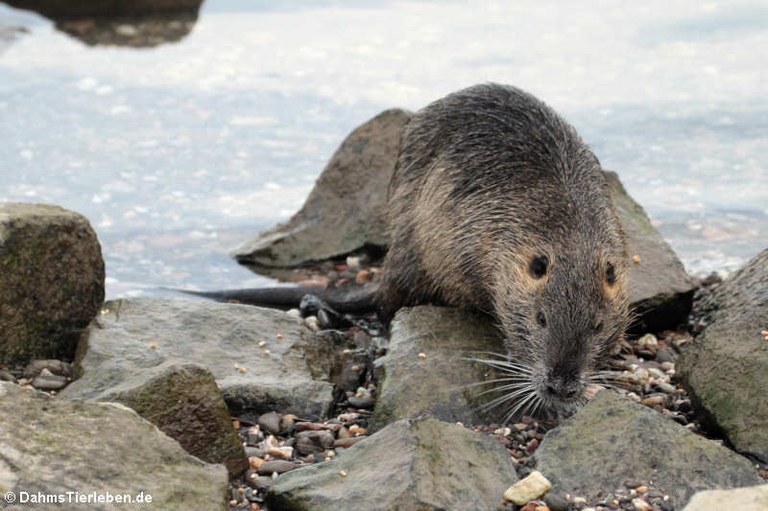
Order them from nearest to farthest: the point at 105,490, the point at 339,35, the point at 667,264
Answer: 1. the point at 105,490
2. the point at 667,264
3. the point at 339,35

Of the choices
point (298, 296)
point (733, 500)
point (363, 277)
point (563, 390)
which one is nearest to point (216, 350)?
point (298, 296)

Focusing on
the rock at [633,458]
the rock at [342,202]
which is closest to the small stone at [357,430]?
the rock at [633,458]

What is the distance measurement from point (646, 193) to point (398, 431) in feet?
15.6

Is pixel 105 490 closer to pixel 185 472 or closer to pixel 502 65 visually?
pixel 185 472

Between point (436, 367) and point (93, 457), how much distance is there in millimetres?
1740

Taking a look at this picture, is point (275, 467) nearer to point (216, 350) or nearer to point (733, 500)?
point (216, 350)

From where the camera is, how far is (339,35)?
11.8 meters

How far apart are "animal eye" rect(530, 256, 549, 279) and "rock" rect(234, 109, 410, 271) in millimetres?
2371

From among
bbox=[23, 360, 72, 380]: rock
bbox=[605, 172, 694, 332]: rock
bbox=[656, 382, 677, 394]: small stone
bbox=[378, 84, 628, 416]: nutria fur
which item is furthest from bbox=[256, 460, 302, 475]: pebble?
bbox=[605, 172, 694, 332]: rock

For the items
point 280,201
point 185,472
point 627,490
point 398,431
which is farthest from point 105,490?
point 280,201

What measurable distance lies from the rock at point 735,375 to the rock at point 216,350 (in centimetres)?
147

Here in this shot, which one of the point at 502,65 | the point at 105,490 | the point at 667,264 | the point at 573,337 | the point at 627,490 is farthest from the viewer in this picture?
the point at 502,65

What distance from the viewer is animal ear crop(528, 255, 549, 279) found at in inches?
222

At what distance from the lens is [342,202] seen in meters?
8.09
